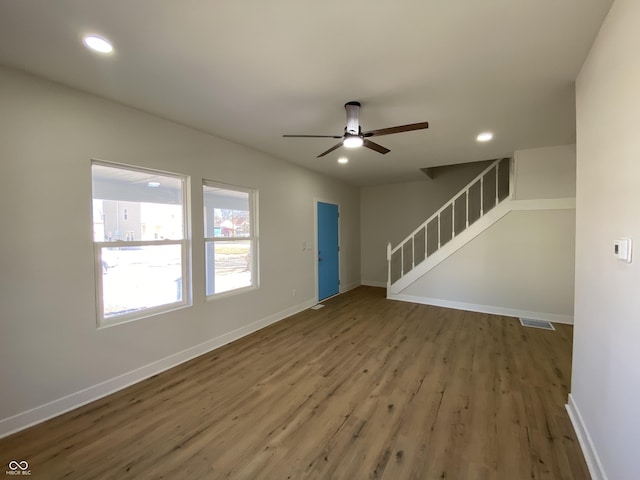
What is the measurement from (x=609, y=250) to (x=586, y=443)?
52.6 inches

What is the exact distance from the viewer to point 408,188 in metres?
6.92

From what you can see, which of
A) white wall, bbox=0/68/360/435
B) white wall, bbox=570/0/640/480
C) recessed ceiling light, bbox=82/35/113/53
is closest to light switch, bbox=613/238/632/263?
white wall, bbox=570/0/640/480

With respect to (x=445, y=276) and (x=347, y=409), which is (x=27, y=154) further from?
(x=445, y=276)

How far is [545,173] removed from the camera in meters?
4.30

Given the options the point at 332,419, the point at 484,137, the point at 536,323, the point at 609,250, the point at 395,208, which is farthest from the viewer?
the point at 395,208

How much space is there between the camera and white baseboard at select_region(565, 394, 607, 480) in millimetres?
1622

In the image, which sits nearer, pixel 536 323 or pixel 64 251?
pixel 64 251

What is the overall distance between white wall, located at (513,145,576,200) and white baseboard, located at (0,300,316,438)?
494cm

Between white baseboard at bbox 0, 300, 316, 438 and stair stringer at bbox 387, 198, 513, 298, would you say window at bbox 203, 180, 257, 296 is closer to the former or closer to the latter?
white baseboard at bbox 0, 300, 316, 438

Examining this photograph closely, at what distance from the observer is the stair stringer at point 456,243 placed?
4660 mm

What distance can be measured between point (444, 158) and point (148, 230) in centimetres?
450

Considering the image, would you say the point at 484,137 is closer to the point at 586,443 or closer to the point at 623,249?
the point at 623,249

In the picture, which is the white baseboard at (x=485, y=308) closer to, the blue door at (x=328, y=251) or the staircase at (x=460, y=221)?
the staircase at (x=460, y=221)

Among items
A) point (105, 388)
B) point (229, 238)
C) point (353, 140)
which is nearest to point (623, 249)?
point (353, 140)
